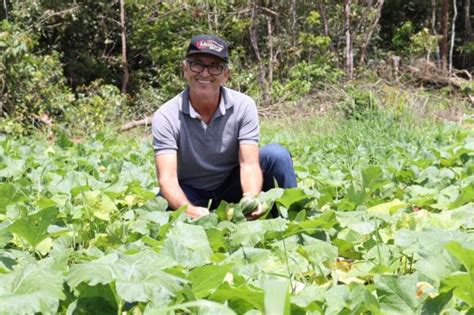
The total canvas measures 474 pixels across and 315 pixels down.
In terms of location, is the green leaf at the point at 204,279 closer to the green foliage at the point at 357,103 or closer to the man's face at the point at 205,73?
the man's face at the point at 205,73

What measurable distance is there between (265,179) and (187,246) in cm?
162

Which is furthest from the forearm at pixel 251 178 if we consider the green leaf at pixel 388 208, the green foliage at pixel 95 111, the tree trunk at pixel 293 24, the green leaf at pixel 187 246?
the tree trunk at pixel 293 24

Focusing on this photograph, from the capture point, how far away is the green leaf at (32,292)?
1172mm

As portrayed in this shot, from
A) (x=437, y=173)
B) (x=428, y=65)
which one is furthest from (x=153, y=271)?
(x=428, y=65)

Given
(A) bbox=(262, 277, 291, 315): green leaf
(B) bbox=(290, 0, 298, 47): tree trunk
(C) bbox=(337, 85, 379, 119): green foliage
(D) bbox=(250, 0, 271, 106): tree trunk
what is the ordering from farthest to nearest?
(B) bbox=(290, 0, 298, 47): tree trunk
(D) bbox=(250, 0, 271, 106): tree trunk
(C) bbox=(337, 85, 379, 119): green foliage
(A) bbox=(262, 277, 291, 315): green leaf

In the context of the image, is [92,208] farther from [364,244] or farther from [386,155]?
[386,155]

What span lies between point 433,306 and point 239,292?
361mm

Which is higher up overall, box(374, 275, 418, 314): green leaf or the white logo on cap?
the white logo on cap

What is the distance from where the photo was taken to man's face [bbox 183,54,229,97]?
3389 mm

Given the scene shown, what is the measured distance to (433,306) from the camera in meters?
1.27

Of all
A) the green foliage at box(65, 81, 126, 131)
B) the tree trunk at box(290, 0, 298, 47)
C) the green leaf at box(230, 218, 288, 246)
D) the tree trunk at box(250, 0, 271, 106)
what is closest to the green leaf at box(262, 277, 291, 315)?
the green leaf at box(230, 218, 288, 246)

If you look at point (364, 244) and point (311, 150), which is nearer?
point (364, 244)

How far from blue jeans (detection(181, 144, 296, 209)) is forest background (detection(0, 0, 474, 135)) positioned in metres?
5.77

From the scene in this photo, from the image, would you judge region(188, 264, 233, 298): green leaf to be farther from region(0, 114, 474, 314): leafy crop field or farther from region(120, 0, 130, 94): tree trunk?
region(120, 0, 130, 94): tree trunk
